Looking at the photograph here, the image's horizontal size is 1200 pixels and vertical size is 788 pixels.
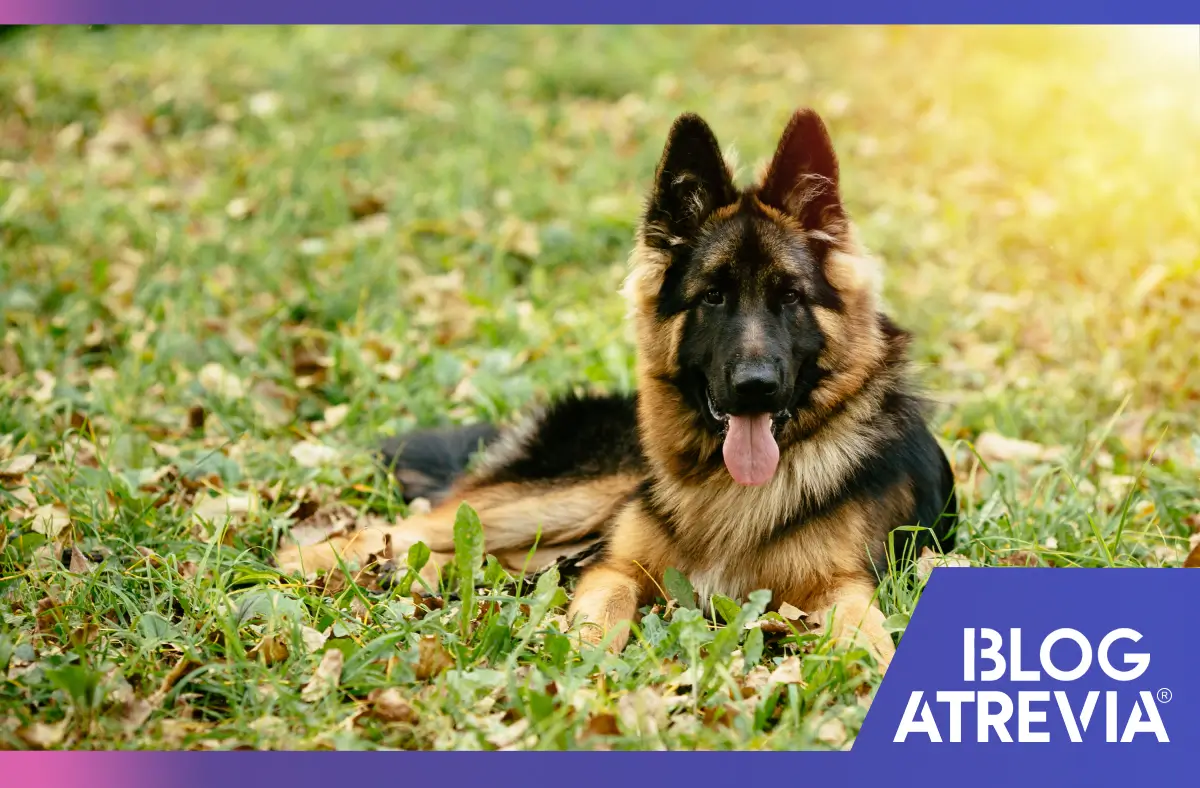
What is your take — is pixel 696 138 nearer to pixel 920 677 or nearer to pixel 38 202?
pixel 920 677

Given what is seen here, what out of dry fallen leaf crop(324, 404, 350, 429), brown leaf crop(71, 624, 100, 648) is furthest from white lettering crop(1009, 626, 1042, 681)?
dry fallen leaf crop(324, 404, 350, 429)

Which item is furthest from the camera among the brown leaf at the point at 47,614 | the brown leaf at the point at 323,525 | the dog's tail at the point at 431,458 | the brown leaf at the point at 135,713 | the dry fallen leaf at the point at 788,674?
the dog's tail at the point at 431,458

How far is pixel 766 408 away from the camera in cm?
417

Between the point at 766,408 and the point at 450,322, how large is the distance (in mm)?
3592

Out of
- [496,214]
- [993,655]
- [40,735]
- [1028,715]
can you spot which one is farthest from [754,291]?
[496,214]

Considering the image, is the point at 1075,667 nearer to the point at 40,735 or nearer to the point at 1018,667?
the point at 1018,667

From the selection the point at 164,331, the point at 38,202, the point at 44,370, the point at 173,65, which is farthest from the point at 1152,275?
the point at 173,65

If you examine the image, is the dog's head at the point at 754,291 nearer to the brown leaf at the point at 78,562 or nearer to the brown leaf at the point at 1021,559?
the brown leaf at the point at 1021,559

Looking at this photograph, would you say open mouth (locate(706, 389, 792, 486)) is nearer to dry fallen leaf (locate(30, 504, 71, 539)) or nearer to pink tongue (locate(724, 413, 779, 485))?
pink tongue (locate(724, 413, 779, 485))

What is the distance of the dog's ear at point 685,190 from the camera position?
4.34 metres

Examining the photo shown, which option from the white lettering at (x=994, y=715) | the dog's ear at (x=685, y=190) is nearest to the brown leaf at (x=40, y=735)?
the dog's ear at (x=685, y=190)

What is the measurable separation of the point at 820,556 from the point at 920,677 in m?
0.77

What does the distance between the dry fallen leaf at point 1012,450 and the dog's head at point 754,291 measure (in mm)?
1711

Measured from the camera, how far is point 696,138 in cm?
430
